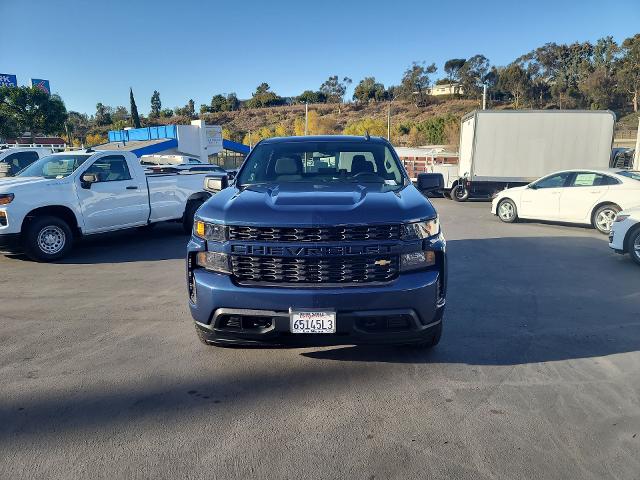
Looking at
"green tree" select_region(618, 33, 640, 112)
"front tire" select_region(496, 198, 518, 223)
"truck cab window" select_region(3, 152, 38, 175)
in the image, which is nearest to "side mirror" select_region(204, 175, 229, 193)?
"front tire" select_region(496, 198, 518, 223)

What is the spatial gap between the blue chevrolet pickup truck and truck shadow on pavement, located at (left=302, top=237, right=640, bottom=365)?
0.77 m

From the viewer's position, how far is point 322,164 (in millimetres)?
5160

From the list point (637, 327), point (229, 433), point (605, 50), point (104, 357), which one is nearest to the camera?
point (229, 433)

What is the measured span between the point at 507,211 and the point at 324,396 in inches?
424

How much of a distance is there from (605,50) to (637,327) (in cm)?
8022

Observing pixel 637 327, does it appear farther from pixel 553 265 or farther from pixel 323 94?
pixel 323 94

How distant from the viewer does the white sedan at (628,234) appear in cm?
764

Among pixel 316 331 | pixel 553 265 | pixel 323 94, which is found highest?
pixel 323 94

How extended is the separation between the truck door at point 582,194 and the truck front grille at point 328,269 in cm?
956

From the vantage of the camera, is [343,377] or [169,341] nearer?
[343,377]

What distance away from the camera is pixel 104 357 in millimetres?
4258

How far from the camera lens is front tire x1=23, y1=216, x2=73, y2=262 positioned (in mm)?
7895

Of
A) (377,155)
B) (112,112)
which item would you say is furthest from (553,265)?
(112,112)

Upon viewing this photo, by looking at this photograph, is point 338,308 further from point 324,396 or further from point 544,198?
point 544,198
